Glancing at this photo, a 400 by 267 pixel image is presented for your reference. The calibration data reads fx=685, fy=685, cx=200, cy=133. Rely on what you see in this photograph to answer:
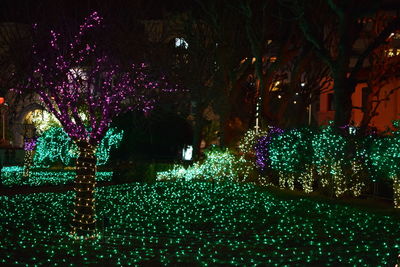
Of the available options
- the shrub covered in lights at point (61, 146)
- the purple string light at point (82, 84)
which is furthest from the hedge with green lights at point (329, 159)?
the shrub covered in lights at point (61, 146)

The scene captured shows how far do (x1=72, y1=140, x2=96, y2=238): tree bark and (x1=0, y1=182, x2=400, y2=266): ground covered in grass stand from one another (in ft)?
1.12

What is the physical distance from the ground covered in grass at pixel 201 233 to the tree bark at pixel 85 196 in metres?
0.34

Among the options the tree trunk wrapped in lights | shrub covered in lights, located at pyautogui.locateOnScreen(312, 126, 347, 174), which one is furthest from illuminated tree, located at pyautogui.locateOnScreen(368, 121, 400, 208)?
shrub covered in lights, located at pyautogui.locateOnScreen(312, 126, 347, 174)

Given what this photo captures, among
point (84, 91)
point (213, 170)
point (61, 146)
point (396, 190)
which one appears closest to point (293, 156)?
point (396, 190)

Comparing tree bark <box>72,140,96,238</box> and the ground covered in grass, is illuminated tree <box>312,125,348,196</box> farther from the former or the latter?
tree bark <box>72,140,96,238</box>

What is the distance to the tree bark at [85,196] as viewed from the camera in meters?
12.6

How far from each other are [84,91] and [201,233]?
6.22 m

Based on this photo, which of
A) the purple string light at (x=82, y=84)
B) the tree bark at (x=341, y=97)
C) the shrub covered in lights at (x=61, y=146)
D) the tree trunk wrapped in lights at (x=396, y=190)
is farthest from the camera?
the shrub covered in lights at (x=61, y=146)

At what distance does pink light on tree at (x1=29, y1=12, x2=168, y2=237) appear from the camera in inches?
503

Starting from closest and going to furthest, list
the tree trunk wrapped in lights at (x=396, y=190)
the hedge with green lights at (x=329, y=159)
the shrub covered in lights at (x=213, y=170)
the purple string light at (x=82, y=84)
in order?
the purple string light at (x=82, y=84) → the tree trunk wrapped in lights at (x=396, y=190) → the hedge with green lights at (x=329, y=159) → the shrub covered in lights at (x=213, y=170)

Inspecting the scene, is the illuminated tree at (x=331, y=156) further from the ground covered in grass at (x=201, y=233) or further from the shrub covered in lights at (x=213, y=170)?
the shrub covered in lights at (x=213, y=170)

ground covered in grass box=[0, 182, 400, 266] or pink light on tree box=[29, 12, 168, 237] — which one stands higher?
pink light on tree box=[29, 12, 168, 237]

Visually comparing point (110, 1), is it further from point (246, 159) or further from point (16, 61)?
point (246, 159)

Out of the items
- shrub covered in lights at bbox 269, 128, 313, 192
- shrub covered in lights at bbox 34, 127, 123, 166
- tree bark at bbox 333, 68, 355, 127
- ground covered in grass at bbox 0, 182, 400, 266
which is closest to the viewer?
ground covered in grass at bbox 0, 182, 400, 266
